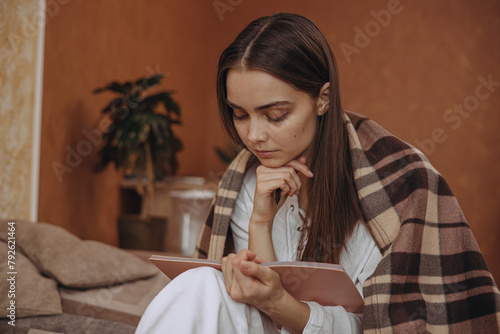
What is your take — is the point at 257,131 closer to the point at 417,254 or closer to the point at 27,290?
the point at 417,254

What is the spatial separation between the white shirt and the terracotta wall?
220 cm

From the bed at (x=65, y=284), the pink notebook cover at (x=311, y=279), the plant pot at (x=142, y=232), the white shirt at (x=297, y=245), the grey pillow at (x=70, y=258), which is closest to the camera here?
the pink notebook cover at (x=311, y=279)

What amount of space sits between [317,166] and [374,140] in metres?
0.15

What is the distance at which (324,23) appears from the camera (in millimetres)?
4566

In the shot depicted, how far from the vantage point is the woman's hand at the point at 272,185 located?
1.09 m

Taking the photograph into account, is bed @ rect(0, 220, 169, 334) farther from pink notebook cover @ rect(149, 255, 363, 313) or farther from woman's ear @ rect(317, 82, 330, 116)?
woman's ear @ rect(317, 82, 330, 116)

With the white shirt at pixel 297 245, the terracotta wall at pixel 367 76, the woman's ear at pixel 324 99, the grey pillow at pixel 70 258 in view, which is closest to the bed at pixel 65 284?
the grey pillow at pixel 70 258

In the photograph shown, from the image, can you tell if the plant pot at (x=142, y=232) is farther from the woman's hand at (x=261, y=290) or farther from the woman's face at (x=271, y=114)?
the woman's hand at (x=261, y=290)

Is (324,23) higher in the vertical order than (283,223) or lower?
higher

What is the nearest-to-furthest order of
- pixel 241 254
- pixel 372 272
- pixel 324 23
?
pixel 241 254
pixel 372 272
pixel 324 23

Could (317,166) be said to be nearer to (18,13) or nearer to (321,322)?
(321,322)

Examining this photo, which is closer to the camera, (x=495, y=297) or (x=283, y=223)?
(x=495, y=297)

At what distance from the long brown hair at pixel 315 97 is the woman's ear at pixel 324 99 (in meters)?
0.01

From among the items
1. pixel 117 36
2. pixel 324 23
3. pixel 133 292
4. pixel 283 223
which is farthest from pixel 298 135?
pixel 324 23
